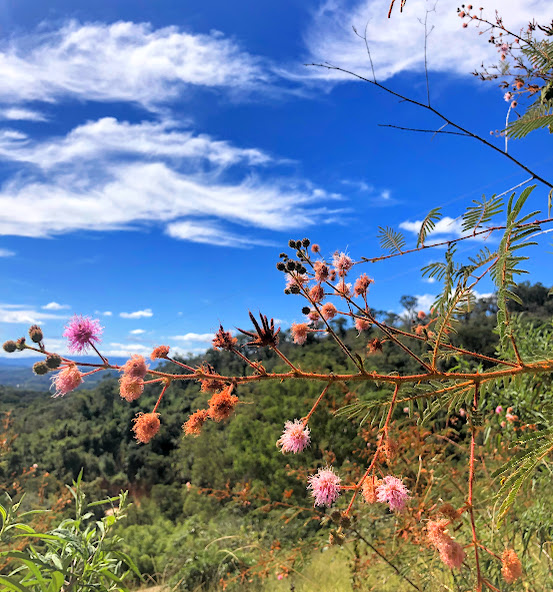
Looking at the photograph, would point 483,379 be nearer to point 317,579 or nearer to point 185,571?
point 317,579

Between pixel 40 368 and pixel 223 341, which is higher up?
pixel 223 341

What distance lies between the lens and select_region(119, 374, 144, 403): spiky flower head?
1153 millimetres

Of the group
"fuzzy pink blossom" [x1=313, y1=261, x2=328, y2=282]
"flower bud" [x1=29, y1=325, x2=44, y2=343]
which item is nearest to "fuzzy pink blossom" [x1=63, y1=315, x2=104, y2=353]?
"flower bud" [x1=29, y1=325, x2=44, y2=343]

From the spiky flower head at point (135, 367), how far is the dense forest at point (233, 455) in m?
0.17

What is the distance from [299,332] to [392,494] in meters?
0.71

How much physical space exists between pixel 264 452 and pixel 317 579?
18.9 ft

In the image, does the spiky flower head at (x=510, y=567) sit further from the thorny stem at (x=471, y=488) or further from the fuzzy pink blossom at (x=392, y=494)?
the fuzzy pink blossom at (x=392, y=494)

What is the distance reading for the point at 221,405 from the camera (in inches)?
43.2

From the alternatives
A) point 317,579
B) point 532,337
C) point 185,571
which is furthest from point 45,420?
point 532,337

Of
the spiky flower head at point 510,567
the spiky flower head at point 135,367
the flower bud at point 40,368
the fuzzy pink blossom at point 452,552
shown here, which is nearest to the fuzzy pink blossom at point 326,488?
the fuzzy pink blossom at point 452,552

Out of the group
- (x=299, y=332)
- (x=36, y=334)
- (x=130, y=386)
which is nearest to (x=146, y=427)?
(x=130, y=386)

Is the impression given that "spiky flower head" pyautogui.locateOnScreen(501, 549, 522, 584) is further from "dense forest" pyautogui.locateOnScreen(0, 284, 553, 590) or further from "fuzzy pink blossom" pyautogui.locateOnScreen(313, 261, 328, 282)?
"fuzzy pink blossom" pyautogui.locateOnScreen(313, 261, 328, 282)

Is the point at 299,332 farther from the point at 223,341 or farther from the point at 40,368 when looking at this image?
the point at 40,368

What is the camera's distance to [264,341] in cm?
98
